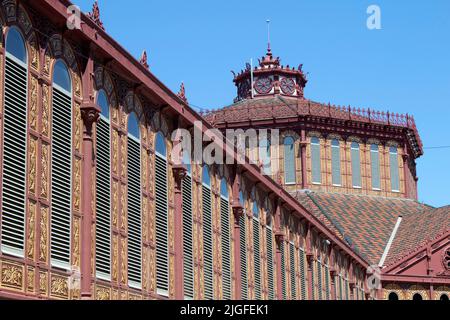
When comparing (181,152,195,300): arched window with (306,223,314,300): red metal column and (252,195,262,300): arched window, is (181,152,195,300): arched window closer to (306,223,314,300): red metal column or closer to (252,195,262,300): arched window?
(252,195,262,300): arched window

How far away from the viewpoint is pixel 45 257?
18688 millimetres

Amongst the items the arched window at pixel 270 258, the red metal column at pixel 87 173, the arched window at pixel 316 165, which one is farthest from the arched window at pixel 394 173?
the red metal column at pixel 87 173

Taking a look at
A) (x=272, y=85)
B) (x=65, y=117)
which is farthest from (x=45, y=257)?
(x=272, y=85)

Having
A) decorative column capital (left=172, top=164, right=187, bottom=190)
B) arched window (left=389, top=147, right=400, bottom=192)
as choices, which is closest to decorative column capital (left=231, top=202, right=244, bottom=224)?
decorative column capital (left=172, top=164, right=187, bottom=190)

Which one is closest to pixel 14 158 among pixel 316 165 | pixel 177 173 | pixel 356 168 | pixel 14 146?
pixel 14 146

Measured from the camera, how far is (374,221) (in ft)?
214

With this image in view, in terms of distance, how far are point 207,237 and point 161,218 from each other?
4.19 metres

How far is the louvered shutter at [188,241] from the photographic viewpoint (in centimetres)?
2748

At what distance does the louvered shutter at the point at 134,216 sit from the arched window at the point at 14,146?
5.73 meters

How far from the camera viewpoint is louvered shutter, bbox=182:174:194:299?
2748 centimetres

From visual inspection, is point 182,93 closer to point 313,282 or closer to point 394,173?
point 313,282

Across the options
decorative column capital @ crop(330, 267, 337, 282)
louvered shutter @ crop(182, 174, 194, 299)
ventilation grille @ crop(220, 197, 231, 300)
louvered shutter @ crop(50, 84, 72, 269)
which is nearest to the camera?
louvered shutter @ crop(50, 84, 72, 269)

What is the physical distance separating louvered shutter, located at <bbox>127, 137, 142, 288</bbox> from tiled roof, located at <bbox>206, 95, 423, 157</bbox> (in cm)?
4179
